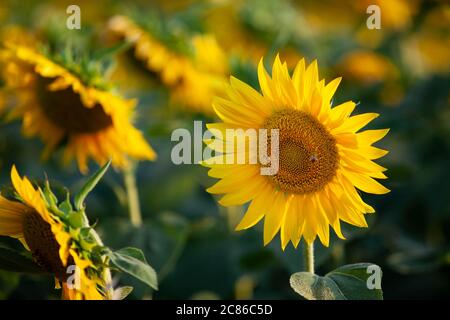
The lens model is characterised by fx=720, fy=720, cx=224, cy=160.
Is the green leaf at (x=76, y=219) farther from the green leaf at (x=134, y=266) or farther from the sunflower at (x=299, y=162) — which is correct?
the sunflower at (x=299, y=162)

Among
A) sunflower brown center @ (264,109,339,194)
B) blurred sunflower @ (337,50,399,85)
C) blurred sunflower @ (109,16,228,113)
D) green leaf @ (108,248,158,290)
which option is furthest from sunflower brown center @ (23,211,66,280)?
blurred sunflower @ (337,50,399,85)

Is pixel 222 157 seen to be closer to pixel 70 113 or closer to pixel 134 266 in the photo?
pixel 134 266

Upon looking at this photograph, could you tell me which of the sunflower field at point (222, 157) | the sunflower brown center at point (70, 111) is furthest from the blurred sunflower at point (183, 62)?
the sunflower brown center at point (70, 111)

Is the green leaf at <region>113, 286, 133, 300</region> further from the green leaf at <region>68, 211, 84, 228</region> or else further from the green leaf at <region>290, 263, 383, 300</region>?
the green leaf at <region>290, 263, 383, 300</region>

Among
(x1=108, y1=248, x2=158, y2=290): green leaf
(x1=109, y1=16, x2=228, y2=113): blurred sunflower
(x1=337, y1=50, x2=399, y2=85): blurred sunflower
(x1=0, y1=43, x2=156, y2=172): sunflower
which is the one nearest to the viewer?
(x1=108, y1=248, x2=158, y2=290): green leaf

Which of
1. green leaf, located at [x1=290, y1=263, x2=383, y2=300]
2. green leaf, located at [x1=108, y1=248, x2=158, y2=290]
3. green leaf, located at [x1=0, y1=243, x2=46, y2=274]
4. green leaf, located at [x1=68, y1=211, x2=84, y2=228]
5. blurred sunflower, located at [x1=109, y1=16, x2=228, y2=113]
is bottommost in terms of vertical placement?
green leaf, located at [x1=290, y1=263, x2=383, y2=300]

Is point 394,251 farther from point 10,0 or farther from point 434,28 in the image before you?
point 10,0

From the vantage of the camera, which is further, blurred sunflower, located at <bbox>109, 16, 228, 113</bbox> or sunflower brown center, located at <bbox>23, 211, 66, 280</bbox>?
blurred sunflower, located at <bbox>109, 16, 228, 113</bbox>
